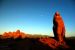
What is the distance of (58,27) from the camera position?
83.5 ft

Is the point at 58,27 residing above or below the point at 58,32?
above

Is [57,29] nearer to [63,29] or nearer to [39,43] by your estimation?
[63,29]

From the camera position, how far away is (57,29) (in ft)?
83.5

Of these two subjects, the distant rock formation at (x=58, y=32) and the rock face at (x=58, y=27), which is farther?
the rock face at (x=58, y=27)

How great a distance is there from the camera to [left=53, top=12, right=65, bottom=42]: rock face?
83.1ft

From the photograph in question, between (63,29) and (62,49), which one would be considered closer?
(62,49)

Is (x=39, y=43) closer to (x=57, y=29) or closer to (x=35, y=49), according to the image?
(x=35, y=49)

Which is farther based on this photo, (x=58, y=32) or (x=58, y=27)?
(x=58, y=27)

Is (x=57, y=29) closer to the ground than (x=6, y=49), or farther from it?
farther from it

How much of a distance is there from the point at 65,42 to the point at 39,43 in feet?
14.4

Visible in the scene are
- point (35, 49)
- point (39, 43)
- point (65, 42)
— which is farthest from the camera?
point (65, 42)

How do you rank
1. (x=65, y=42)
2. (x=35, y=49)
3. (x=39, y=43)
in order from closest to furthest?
(x=35, y=49) < (x=39, y=43) < (x=65, y=42)

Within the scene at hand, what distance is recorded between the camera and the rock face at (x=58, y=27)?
997 inches

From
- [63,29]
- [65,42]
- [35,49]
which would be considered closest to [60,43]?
[65,42]
